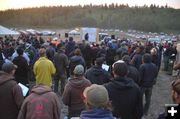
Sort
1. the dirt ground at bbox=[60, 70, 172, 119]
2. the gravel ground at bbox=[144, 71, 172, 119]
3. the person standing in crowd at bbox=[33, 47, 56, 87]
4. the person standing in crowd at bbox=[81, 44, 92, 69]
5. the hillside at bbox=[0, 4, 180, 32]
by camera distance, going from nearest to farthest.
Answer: the person standing in crowd at bbox=[33, 47, 56, 87]
the dirt ground at bbox=[60, 70, 172, 119]
the gravel ground at bbox=[144, 71, 172, 119]
the person standing in crowd at bbox=[81, 44, 92, 69]
the hillside at bbox=[0, 4, 180, 32]

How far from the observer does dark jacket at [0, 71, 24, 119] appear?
6848 mm

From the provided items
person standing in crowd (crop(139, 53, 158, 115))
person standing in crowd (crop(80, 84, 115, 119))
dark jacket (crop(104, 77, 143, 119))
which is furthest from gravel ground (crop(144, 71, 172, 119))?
person standing in crowd (crop(80, 84, 115, 119))

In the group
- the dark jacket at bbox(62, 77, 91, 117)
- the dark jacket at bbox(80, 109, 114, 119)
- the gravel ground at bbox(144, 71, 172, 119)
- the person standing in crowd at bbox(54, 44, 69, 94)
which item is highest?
the dark jacket at bbox(80, 109, 114, 119)

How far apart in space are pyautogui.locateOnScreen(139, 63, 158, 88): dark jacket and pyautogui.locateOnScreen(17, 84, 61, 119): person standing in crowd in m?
5.18

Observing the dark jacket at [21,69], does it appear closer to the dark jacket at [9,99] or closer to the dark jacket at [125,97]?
the dark jacket at [9,99]

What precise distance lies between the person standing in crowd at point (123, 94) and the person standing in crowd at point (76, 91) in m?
1.34

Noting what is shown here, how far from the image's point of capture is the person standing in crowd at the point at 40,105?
588 centimetres

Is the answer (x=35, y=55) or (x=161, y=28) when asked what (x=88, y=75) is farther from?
(x=161, y=28)

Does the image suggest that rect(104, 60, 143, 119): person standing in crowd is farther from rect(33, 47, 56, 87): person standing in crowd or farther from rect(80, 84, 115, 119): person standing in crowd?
rect(33, 47, 56, 87): person standing in crowd

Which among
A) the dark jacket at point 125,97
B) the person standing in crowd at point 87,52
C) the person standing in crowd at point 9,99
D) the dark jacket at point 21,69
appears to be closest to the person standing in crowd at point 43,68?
the dark jacket at point 21,69

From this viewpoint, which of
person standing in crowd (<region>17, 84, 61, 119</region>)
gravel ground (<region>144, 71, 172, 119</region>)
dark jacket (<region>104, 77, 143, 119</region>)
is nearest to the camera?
person standing in crowd (<region>17, 84, 61, 119</region>)

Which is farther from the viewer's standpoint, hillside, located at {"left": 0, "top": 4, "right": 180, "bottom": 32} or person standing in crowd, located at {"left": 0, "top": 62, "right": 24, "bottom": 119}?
hillside, located at {"left": 0, "top": 4, "right": 180, "bottom": 32}

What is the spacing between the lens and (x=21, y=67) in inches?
446

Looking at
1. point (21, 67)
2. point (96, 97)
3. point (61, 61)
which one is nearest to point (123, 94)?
point (96, 97)
